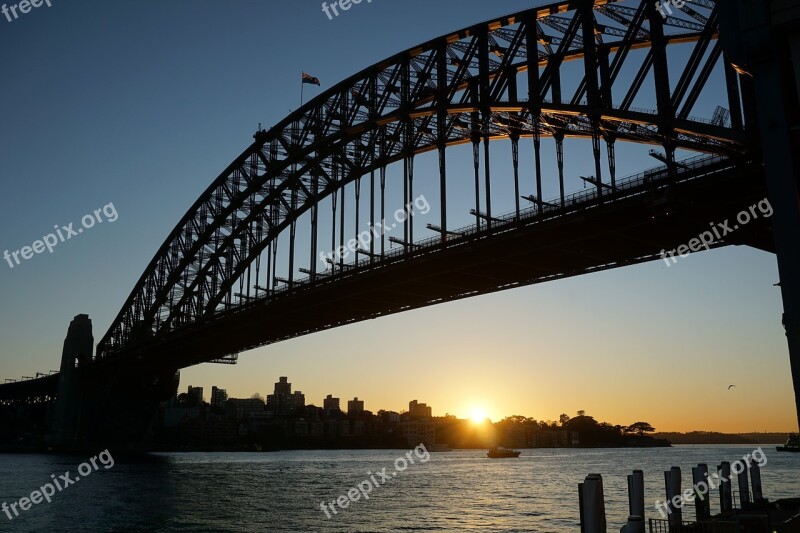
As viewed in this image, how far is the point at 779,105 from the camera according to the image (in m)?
12.7

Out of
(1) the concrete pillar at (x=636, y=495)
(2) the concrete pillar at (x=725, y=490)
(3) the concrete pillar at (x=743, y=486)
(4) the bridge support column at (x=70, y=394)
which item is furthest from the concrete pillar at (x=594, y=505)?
(4) the bridge support column at (x=70, y=394)

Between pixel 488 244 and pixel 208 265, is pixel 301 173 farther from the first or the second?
pixel 488 244

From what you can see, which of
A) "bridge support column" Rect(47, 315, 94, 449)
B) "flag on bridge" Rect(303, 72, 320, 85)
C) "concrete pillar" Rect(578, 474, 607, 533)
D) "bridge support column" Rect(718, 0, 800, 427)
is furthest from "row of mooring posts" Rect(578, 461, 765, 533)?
"bridge support column" Rect(47, 315, 94, 449)

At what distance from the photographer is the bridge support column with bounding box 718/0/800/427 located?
40.0 feet

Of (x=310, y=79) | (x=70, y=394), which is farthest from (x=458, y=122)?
(x=70, y=394)

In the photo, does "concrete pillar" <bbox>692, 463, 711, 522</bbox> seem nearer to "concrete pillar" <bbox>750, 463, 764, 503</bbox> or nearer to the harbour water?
"concrete pillar" <bbox>750, 463, 764, 503</bbox>

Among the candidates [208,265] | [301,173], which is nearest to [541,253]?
[301,173]

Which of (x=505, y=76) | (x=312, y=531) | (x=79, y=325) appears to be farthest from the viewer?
(x=79, y=325)

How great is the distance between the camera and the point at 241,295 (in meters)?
67.2

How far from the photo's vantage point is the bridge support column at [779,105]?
12180mm

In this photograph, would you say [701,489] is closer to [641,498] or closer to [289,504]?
[641,498]

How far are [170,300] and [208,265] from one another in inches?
418

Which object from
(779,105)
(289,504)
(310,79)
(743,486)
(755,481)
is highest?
(310,79)

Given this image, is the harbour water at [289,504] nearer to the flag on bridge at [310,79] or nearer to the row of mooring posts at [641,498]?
the row of mooring posts at [641,498]
